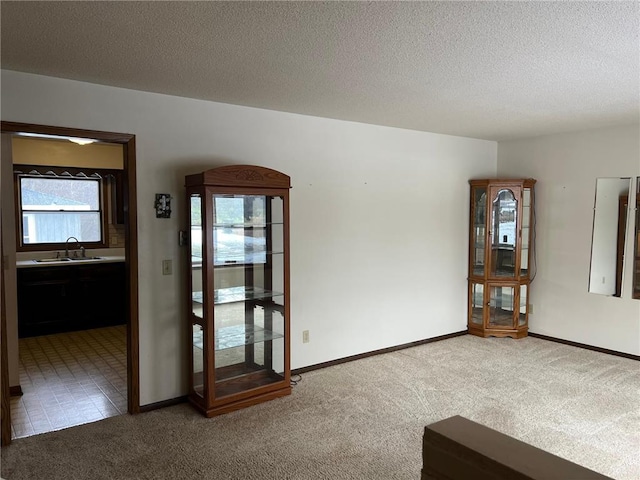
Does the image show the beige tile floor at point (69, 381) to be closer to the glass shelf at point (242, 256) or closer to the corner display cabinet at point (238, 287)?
the corner display cabinet at point (238, 287)

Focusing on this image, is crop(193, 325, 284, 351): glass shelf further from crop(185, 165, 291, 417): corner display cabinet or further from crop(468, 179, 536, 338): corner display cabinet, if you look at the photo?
crop(468, 179, 536, 338): corner display cabinet

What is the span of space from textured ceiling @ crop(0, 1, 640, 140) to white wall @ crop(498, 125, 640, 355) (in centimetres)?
101

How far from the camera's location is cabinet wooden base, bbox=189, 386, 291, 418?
343 cm

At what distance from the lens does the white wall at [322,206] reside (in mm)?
3436

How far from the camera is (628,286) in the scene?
4785 mm

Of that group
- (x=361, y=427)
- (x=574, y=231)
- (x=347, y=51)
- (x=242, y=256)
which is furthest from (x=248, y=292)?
(x=574, y=231)

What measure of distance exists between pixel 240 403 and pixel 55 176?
4.49 meters

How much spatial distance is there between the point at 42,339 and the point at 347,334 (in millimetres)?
3676

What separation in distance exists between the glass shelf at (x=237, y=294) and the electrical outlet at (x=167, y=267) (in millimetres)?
261

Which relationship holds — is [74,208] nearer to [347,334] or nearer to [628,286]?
[347,334]

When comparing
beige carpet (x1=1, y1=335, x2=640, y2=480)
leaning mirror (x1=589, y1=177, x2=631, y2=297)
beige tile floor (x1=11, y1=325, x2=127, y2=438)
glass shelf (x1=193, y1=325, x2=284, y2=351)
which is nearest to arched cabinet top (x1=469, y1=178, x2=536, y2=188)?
leaning mirror (x1=589, y1=177, x2=631, y2=297)

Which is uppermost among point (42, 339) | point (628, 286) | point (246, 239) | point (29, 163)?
point (29, 163)

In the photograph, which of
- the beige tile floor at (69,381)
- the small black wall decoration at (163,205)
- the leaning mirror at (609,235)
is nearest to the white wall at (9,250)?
the beige tile floor at (69,381)

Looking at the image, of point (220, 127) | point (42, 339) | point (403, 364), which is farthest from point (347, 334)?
point (42, 339)
